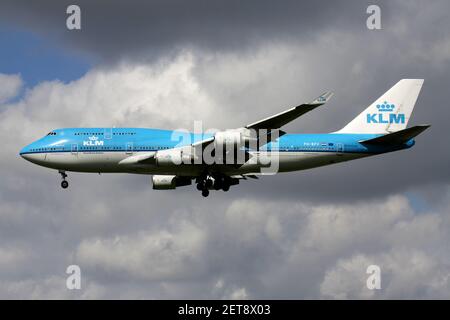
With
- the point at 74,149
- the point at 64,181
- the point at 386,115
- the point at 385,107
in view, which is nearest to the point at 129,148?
the point at 74,149

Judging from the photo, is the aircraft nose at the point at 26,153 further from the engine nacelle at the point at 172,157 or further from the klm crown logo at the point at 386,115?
the klm crown logo at the point at 386,115

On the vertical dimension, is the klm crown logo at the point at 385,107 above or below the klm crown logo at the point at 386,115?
above

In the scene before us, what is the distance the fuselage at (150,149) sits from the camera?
6612 cm

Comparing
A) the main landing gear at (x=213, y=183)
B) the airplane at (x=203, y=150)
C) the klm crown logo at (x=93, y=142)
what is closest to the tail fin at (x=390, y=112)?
the airplane at (x=203, y=150)

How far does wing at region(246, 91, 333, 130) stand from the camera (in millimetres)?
53500

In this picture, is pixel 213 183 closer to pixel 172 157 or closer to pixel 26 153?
pixel 172 157

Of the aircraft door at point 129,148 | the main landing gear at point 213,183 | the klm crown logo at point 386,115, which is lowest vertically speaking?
the main landing gear at point 213,183

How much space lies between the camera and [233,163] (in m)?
66.8

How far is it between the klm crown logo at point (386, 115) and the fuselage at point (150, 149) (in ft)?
13.6

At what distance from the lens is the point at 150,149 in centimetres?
6662

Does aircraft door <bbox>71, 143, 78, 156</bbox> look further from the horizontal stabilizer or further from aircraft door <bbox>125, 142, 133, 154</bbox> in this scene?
the horizontal stabilizer

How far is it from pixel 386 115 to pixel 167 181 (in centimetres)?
2062

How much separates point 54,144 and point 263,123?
1818 cm

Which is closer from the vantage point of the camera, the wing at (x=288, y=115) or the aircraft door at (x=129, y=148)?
the wing at (x=288, y=115)
